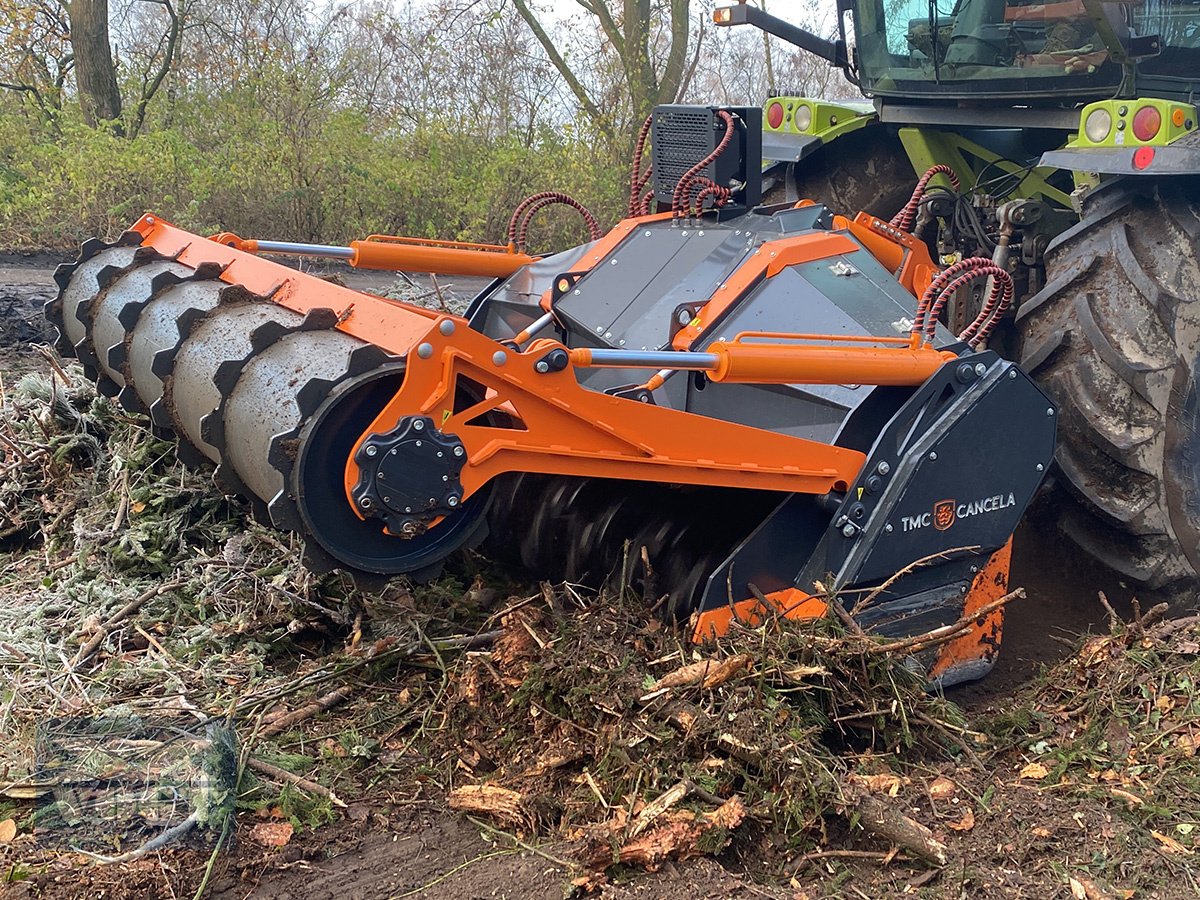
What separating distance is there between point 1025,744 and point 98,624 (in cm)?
239

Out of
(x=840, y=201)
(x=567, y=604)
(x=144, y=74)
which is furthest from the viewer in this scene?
(x=144, y=74)

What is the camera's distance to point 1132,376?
10.7ft

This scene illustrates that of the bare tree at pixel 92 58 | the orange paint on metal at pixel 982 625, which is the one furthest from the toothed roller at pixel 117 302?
the bare tree at pixel 92 58

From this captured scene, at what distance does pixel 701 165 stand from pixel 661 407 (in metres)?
1.40

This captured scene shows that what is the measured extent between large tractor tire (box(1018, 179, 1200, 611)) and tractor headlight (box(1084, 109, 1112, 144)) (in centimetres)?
16

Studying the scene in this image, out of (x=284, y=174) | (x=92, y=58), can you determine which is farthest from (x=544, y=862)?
(x=92, y=58)

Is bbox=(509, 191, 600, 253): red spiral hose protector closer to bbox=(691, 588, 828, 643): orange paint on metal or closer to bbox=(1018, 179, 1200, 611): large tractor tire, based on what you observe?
bbox=(1018, 179, 1200, 611): large tractor tire

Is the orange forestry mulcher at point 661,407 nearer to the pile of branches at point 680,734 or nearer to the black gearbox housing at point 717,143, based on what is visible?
the black gearbox housing at point 717,143

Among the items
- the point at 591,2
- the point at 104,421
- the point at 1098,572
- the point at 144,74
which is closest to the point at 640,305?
the point at 1098,572

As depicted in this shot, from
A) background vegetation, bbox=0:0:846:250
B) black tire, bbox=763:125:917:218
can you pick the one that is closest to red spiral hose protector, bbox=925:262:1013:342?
black tire, bbox=763:125:917:218

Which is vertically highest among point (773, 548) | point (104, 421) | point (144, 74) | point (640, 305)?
point (144, 74)

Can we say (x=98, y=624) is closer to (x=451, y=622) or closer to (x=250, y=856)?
(x=451, y=622)

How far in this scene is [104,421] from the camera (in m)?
4.09

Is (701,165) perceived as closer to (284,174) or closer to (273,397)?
(273,397)
